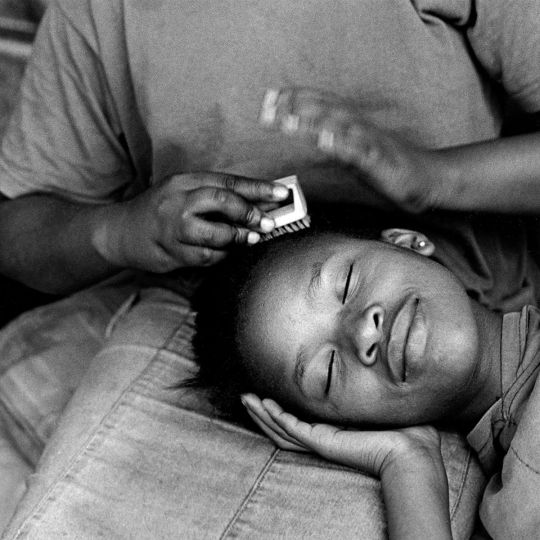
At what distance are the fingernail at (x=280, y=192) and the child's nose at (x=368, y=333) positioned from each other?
0.62 ft

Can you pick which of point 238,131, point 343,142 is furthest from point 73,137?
point 343,142

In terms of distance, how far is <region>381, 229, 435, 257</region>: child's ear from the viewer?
137 cm

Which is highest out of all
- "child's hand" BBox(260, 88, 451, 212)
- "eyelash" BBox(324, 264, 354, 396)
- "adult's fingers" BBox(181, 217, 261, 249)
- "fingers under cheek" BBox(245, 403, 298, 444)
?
"child's hand" BBox(260, 88, 451, 212)

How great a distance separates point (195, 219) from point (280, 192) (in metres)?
0.12

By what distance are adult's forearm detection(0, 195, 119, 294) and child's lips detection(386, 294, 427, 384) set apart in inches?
19.8

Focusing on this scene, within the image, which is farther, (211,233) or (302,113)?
(211,233)

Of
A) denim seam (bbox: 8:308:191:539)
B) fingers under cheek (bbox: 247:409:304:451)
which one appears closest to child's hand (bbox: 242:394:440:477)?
fingers under cheek (bbox: 247:409:304:451)

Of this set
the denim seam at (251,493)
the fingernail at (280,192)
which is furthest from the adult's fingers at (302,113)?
the denim seam at (251,493)

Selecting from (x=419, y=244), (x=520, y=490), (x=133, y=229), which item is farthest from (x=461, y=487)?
(x=133, y=229)

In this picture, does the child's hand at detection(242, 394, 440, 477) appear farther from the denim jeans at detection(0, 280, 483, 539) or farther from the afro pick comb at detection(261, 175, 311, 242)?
the afro pick comb at detection(261, 175, 311, 242)

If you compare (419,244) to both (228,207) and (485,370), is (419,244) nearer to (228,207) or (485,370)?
(485,370)

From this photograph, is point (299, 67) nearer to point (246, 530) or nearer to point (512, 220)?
point (512, 220)

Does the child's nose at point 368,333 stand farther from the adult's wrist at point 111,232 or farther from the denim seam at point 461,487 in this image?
the adult's wrist at point 111,232

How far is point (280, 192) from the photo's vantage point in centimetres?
124
